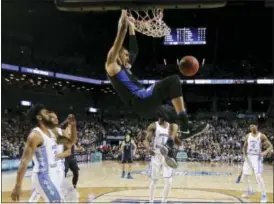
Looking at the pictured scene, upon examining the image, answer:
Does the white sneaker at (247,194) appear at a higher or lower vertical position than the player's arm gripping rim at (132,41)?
lower

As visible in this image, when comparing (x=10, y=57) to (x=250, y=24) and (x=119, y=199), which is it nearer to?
(x=119, y=199)

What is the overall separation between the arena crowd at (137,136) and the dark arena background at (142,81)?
0.02m

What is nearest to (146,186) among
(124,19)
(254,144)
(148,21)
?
(254,144)

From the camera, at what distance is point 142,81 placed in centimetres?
614

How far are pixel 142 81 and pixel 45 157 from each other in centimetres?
231

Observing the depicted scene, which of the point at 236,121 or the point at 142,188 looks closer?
the point at 236,121

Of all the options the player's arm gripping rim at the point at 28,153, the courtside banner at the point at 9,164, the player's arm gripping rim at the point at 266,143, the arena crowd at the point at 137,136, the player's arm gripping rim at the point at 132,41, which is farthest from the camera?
the courtside banner at the point at 9,164

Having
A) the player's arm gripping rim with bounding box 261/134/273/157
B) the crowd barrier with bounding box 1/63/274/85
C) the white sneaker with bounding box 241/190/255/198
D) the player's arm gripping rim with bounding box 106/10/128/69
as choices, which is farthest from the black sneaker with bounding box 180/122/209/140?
the white sneaker with bounding box 241/190/255/198

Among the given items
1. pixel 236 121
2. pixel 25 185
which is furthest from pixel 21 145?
pixel 236 121

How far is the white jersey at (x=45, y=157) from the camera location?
4.20 metres

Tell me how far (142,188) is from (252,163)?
8.10 ft

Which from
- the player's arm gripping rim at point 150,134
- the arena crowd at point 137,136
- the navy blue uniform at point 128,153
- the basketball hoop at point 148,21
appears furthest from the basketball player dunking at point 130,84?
the navy blue uniform at point 128,153

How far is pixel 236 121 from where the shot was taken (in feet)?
27.4

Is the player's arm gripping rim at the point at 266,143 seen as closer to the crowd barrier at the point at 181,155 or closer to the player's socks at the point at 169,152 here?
the crowd barrier at the point at 181,155
